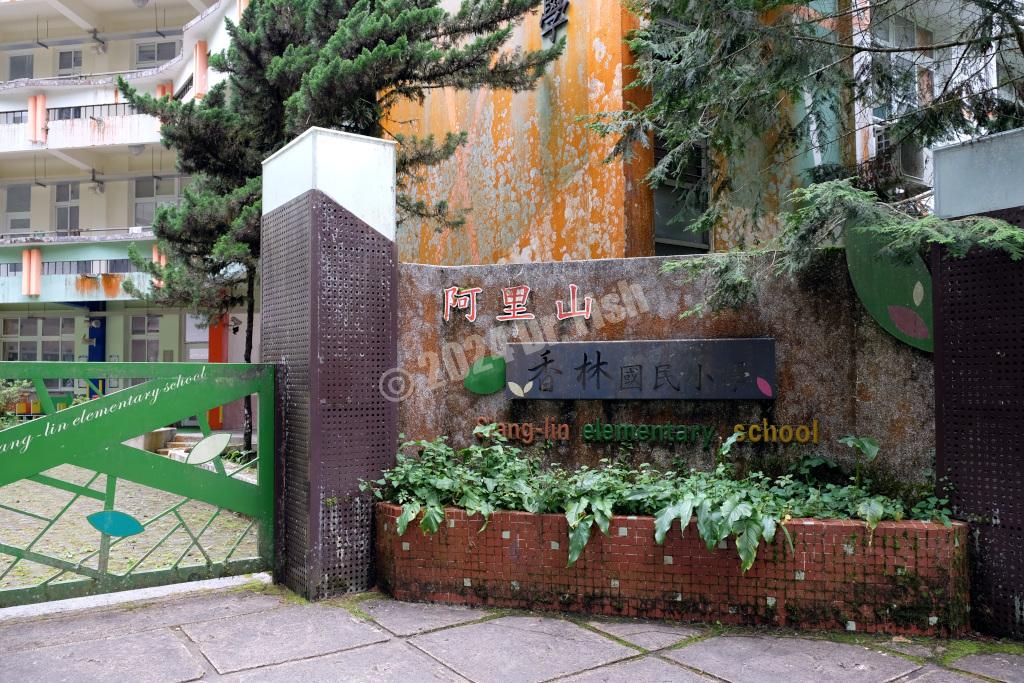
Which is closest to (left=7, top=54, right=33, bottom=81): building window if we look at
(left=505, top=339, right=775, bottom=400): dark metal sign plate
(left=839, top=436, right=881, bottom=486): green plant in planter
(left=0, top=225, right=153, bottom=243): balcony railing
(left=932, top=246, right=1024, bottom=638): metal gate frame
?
(left=0, top=225, right=153, bottom=243): balcony railing

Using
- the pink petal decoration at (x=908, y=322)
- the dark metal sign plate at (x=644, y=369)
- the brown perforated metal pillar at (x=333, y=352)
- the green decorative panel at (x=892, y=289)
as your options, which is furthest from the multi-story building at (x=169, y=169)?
the brown perforated metal pillar at (x=333, y=352)

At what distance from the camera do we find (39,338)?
78.5 feet

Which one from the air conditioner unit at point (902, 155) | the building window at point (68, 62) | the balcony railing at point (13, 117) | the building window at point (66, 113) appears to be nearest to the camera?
the air conditioner unit at point (902, 155)

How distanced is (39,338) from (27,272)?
3309mm

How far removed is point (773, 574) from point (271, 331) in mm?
4305

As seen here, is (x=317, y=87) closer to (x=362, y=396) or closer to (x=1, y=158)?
(x=362, y=396)

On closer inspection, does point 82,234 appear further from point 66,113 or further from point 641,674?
point 641,674

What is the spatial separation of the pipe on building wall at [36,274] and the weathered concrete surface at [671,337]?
61.7ft

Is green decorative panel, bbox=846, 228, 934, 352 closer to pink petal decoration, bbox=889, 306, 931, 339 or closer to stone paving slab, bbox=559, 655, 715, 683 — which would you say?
pink petal decoration, bbox=889, 306, 931, 339

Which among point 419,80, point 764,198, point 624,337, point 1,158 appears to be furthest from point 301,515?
point 1,158

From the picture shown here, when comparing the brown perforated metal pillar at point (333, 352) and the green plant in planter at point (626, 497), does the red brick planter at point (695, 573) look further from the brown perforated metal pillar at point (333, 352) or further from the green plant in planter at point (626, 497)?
the brown perforated metal pillar at point (333, 352)

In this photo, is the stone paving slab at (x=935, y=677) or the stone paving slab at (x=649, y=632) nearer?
the stone paving slab at (x=935, y=677)

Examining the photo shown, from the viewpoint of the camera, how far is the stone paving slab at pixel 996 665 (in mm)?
4340

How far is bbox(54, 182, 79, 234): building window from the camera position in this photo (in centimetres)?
2397
